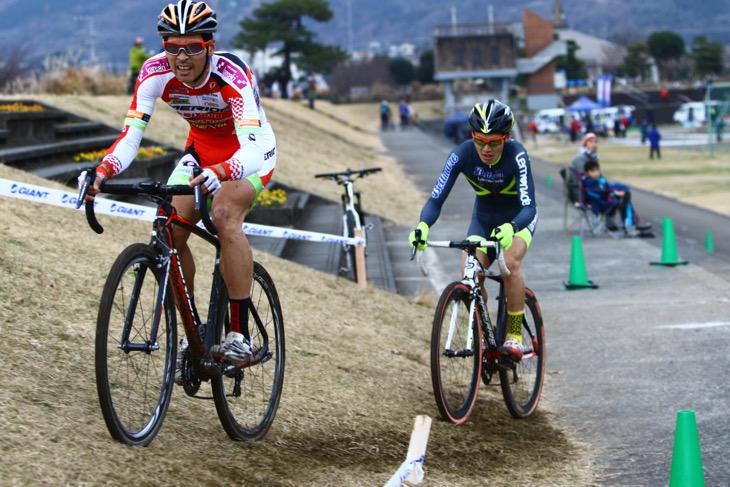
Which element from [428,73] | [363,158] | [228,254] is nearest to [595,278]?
[228,254]

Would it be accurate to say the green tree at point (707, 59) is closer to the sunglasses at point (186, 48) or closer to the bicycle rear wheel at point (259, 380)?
the bicycle rear wheel at point (259, 380)

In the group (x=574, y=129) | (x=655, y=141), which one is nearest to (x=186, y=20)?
(x=655, y=141)

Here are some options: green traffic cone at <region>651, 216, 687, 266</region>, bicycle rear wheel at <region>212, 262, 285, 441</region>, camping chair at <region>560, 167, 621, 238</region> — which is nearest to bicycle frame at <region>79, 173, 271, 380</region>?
bicycle rear wheel at <region>212, 262, 285, 441</region>

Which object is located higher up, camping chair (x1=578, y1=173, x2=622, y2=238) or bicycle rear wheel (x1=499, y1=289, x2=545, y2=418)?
bicycle rear wheel (x1=499, y1=289, x2=545, y2=418)

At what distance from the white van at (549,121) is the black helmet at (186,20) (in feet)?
286

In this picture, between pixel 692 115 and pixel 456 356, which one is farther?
pixel 692 115

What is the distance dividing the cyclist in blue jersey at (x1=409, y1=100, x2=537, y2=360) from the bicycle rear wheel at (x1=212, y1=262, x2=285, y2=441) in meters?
1.29

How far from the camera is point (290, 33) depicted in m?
99.8

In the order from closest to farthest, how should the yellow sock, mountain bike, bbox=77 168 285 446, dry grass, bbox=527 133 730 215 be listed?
mountain bike, bbox=77 168 285 446 → the yellow sock → dry grass, bbox=527 133 730 215

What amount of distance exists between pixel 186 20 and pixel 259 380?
2.17 metres

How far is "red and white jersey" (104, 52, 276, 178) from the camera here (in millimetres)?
5980

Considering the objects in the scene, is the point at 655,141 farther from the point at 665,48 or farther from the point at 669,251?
the point at 665,48

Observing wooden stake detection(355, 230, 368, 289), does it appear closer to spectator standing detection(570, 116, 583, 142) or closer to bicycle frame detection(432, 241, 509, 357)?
bicycle frame detection(432, 241, 509, 357)

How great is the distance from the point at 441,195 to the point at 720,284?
7.51 meters
